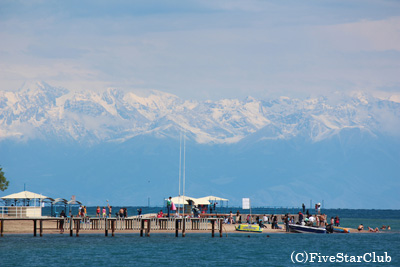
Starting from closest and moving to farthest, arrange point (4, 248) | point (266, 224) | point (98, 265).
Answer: point (98, 265)
point (4, 248)
point (266, 224)

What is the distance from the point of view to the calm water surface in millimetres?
59719

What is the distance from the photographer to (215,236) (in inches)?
3241

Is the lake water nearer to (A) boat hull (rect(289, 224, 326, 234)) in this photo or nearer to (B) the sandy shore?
(A) boat hull (rect(289, 224, 326, 234))

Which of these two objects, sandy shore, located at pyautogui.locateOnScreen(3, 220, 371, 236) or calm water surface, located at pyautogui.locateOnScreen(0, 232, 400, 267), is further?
sandy shore, located at pyautogui.locateOnScreen(3, 220, 371, 236)

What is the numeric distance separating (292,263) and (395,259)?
32.1 feet

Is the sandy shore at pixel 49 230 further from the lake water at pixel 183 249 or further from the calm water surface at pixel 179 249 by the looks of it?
the calm water surface at pixel 179 249

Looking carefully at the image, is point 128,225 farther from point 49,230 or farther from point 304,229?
point 304,229

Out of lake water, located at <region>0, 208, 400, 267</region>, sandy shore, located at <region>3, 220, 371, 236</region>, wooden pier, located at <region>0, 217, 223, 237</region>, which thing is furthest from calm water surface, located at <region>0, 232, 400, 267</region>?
sandy shore, located at <region>3, 220, 371, 236</region>

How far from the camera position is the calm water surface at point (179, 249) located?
5972 centimetres

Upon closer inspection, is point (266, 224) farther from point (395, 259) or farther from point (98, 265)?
point (98, 265)

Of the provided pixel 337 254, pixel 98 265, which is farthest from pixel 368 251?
pixel 98 265

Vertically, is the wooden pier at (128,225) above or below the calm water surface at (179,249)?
above

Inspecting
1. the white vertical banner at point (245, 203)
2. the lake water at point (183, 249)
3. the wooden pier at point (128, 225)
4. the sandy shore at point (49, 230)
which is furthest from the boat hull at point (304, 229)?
the wooden pier at point (128, 225)

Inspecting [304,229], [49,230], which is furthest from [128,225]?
[304,229]
